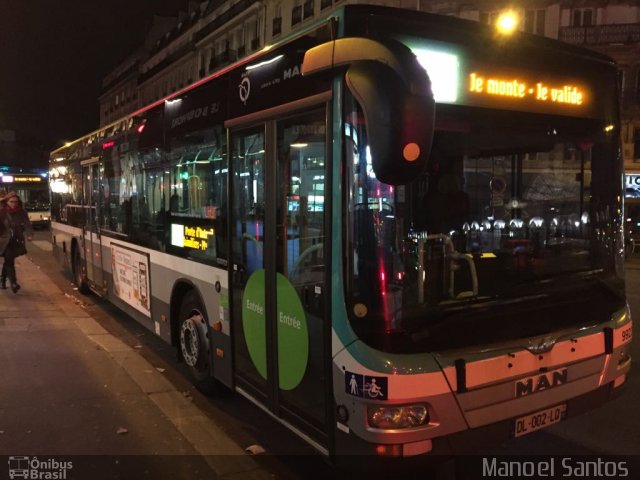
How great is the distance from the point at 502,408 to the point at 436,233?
109 cm

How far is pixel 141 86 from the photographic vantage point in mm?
61938

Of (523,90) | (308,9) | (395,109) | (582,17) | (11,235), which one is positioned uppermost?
(308,9)

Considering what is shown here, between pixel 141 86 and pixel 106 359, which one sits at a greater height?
pixel 141 86

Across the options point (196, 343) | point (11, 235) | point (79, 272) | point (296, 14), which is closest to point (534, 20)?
point (296, 14)

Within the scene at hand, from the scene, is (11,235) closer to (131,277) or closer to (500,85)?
(131,277)

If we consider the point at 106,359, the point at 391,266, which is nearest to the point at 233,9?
the point at 106,359

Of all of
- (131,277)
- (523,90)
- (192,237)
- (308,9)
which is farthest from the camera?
(308,9)

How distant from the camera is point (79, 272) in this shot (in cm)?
1041

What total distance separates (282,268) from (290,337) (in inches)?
18.3

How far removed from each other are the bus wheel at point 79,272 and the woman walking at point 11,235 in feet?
3.45

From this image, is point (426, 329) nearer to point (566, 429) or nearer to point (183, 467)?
point (183, 467)

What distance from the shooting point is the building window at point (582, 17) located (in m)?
26.7

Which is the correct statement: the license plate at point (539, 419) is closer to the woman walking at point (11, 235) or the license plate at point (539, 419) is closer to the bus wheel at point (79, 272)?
the bus wheel at point (79, 272)

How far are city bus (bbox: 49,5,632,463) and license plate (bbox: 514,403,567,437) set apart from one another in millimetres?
14
